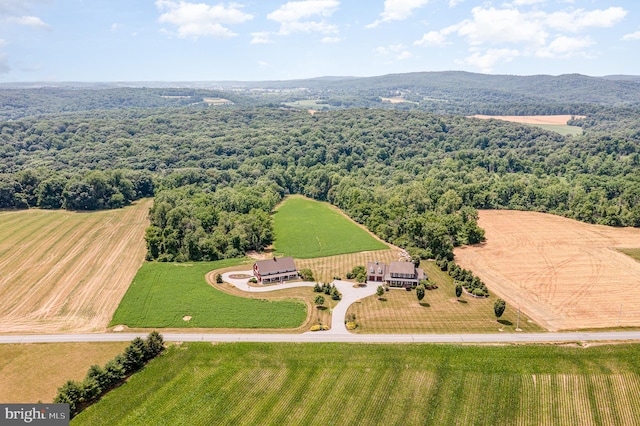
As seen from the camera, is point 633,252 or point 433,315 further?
point 633,252

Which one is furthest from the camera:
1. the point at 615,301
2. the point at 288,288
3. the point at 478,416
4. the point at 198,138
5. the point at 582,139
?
the point at 198,138

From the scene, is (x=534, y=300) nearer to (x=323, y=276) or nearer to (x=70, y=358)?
(x=323, y=276)

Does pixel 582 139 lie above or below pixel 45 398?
above

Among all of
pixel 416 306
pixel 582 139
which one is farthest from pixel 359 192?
pixel 582 139

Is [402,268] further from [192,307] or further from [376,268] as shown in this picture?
[192,307]

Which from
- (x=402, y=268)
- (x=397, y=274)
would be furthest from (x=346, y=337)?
(x=402, y=268)

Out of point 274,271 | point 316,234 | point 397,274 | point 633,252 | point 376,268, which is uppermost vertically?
point 376,268
